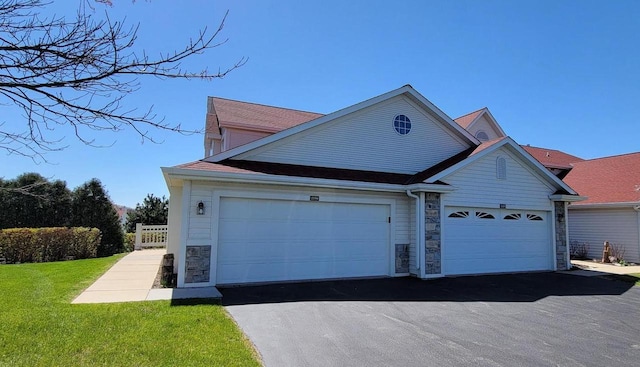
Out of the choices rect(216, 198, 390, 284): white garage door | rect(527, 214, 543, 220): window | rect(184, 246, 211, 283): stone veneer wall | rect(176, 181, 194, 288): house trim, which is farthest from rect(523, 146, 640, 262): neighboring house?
rect(176, 181, 194, 288): house trim

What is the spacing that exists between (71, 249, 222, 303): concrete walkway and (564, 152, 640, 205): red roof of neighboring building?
17061mm

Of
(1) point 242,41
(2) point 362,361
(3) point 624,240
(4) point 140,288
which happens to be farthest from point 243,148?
(3) point 624,240

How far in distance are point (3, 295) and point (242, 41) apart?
7.33 metres

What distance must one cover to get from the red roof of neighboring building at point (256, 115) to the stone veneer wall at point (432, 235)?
6.00m

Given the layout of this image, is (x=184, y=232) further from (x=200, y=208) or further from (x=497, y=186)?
(x=497, y=186)

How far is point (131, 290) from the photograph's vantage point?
8.31m

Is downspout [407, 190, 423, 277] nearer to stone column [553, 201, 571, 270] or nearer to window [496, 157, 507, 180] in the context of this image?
window [496, 157, 507, 180]

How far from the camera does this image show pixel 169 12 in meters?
4.12

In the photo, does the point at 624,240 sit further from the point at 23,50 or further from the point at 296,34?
the point at 23,50

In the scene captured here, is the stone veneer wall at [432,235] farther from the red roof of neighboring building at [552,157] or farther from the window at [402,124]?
the red roof of neighboring building at [552,157]

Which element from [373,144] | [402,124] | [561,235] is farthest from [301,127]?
[561,235]

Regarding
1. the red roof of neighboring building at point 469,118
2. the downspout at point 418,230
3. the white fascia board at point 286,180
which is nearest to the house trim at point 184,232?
the white fascia board at point 286,180

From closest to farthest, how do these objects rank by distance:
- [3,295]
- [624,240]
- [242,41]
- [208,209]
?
[242,41]
[3,295]
[208,209]
[624,240]

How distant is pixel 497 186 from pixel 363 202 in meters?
4.97
